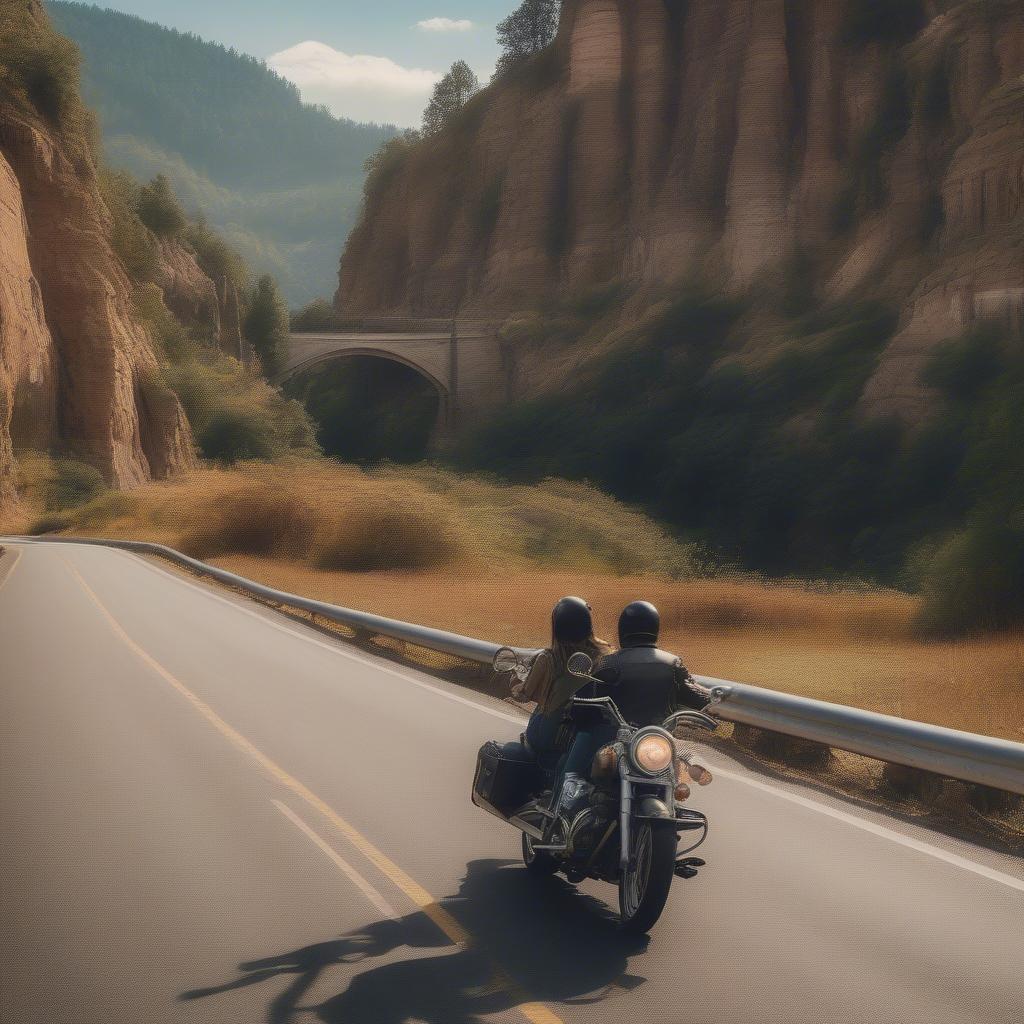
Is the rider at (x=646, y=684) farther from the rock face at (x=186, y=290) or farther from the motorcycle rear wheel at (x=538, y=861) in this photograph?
the rock face at (x=186, y=290)

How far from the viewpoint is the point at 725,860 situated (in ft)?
24.4

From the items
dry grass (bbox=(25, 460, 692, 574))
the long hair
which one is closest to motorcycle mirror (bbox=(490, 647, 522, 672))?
the long hair

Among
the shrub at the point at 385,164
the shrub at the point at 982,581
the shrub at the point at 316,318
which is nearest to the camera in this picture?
the shrub at the point at 982,581

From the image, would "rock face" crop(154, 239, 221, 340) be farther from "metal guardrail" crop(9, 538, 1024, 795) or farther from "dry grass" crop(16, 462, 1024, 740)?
"metal guardrail" crop(9, 538, 1024, 795)

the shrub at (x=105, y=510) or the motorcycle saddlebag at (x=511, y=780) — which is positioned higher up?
the shrub at (x=105, y=510)

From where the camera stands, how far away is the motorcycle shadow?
5.12 metres

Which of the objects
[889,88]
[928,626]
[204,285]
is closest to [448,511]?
[928,626]

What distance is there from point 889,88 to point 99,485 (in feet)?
157

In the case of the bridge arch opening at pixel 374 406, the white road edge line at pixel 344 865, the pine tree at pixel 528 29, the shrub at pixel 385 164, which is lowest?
the white road edge line at pixel 344 865

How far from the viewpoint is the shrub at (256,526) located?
44.3 metres

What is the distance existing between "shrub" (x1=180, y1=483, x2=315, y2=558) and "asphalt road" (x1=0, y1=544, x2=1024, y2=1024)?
108 ft

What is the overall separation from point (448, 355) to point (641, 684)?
309ft

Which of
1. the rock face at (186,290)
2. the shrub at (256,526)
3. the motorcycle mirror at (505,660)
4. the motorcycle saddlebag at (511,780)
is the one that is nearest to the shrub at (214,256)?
the rock face at (186,290)

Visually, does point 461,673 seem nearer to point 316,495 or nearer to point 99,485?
point 316,495
